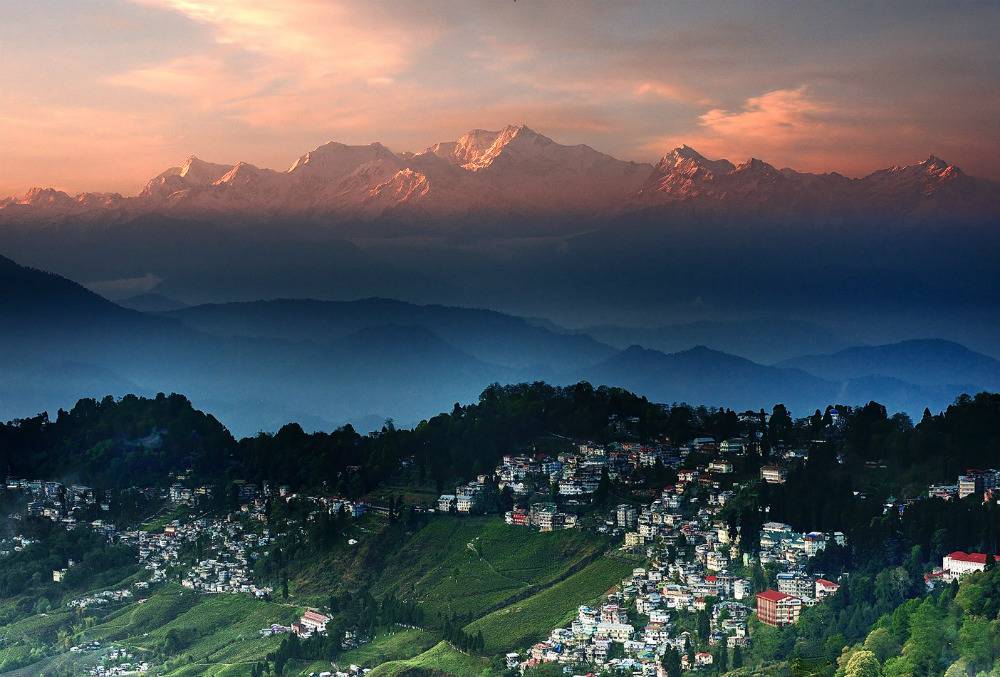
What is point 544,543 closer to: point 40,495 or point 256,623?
point 256,623

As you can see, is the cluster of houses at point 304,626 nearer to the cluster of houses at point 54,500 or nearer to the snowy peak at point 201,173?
the cluster of houses at point 54,500

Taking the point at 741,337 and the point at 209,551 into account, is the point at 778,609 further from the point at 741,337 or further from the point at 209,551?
the point at 741,337

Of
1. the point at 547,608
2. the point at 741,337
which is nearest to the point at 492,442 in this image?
the point at 547,608

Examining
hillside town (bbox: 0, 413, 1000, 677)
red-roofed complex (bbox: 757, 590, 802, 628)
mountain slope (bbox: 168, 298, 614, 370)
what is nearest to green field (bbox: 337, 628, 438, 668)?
hillside town (bbox: 0, 413, 1000, 677)

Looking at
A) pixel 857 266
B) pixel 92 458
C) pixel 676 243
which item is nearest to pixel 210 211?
pixel 676 243

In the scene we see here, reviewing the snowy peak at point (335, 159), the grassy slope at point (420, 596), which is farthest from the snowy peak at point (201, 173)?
the grassy slope at point (420, 596)

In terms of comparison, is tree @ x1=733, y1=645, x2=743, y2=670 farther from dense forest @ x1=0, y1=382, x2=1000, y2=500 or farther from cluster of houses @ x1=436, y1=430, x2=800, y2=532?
cluster of houses @ x1=436, y1=430, x2=800, y2=532
